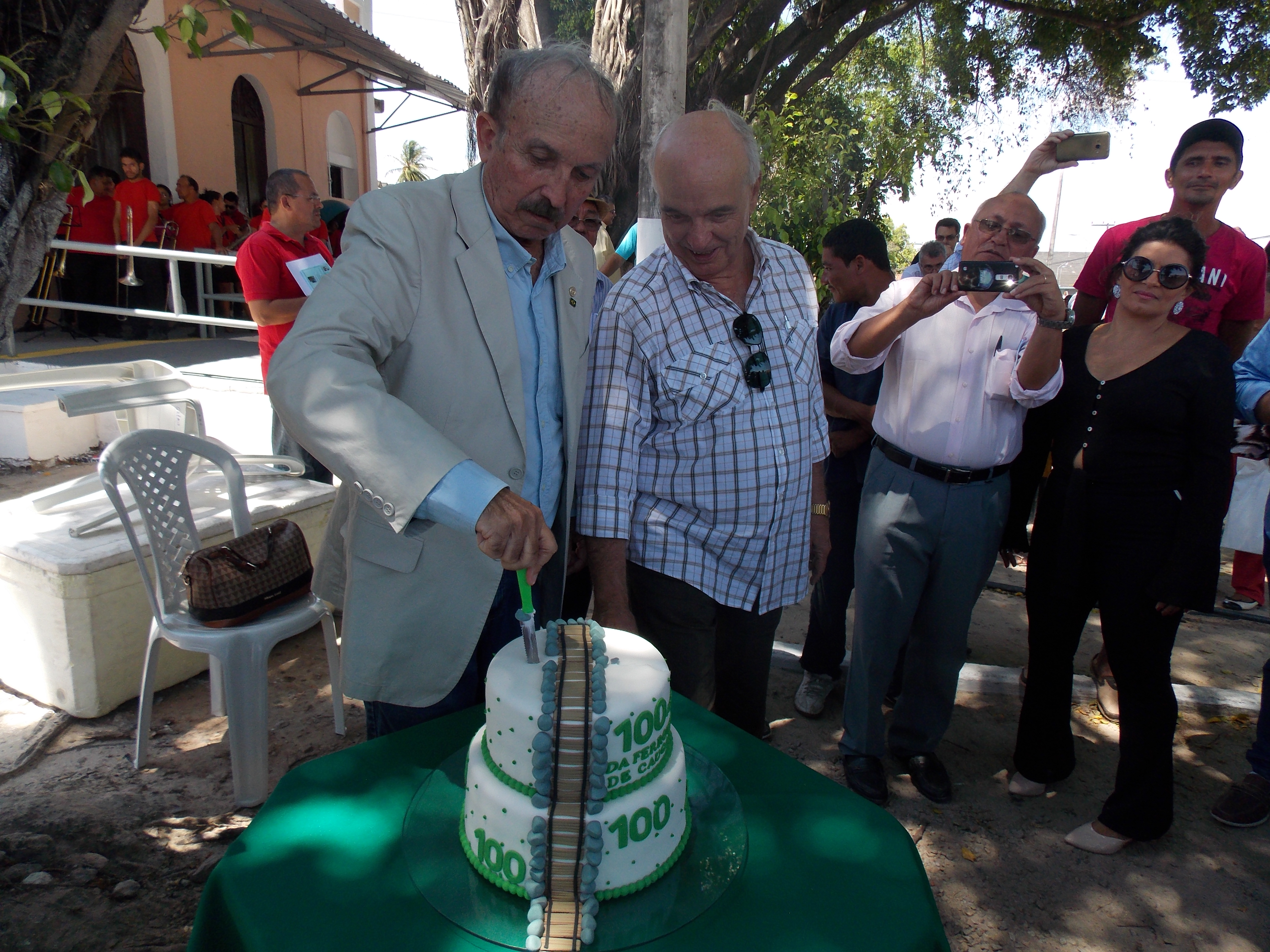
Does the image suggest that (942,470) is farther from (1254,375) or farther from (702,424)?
(1254,375)

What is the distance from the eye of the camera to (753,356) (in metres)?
2.16

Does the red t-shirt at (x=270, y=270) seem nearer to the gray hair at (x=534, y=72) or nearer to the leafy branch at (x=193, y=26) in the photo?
the leafy branch at (x=193, y=26)

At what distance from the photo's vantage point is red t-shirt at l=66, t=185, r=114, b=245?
8.70 m

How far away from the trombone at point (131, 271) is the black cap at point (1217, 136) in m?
7.12

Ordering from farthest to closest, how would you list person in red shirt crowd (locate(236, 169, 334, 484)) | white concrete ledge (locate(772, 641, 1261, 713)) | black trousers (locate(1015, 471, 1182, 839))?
person in red shirt crowd (locate(236, 169, 334, 484)) < white concrete ledge (locate(772, 641, 1261, 713)) < black trousers (locate(1015, 471, 1182, 839))

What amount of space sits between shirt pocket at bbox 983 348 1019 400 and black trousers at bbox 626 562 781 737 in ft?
3.31

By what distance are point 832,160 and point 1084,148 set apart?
4976 millimetres

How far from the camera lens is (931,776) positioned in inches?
120

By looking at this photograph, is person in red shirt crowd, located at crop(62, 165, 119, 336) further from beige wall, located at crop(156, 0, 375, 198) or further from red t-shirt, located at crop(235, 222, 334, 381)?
red t-shirt, located at crop(235, 222, 334, 381)

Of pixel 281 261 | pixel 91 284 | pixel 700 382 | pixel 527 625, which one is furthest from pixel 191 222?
pixel 527 625

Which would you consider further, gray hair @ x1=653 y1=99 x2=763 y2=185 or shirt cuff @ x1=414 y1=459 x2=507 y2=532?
gray hair @ x1=653 y1=99 x2=763 y2=185

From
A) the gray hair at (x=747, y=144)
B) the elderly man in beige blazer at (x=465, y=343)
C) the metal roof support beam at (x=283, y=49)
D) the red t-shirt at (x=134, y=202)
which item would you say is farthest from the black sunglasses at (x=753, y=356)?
the metal roof support beam at (x=283, y=49)

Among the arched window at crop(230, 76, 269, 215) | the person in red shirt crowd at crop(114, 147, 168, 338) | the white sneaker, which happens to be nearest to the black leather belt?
the white sneaker

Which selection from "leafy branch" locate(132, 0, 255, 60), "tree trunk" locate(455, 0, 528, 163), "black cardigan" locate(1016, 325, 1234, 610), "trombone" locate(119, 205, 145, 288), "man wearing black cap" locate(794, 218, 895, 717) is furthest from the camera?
"trombone" locate(119, 205, 145, 288)
